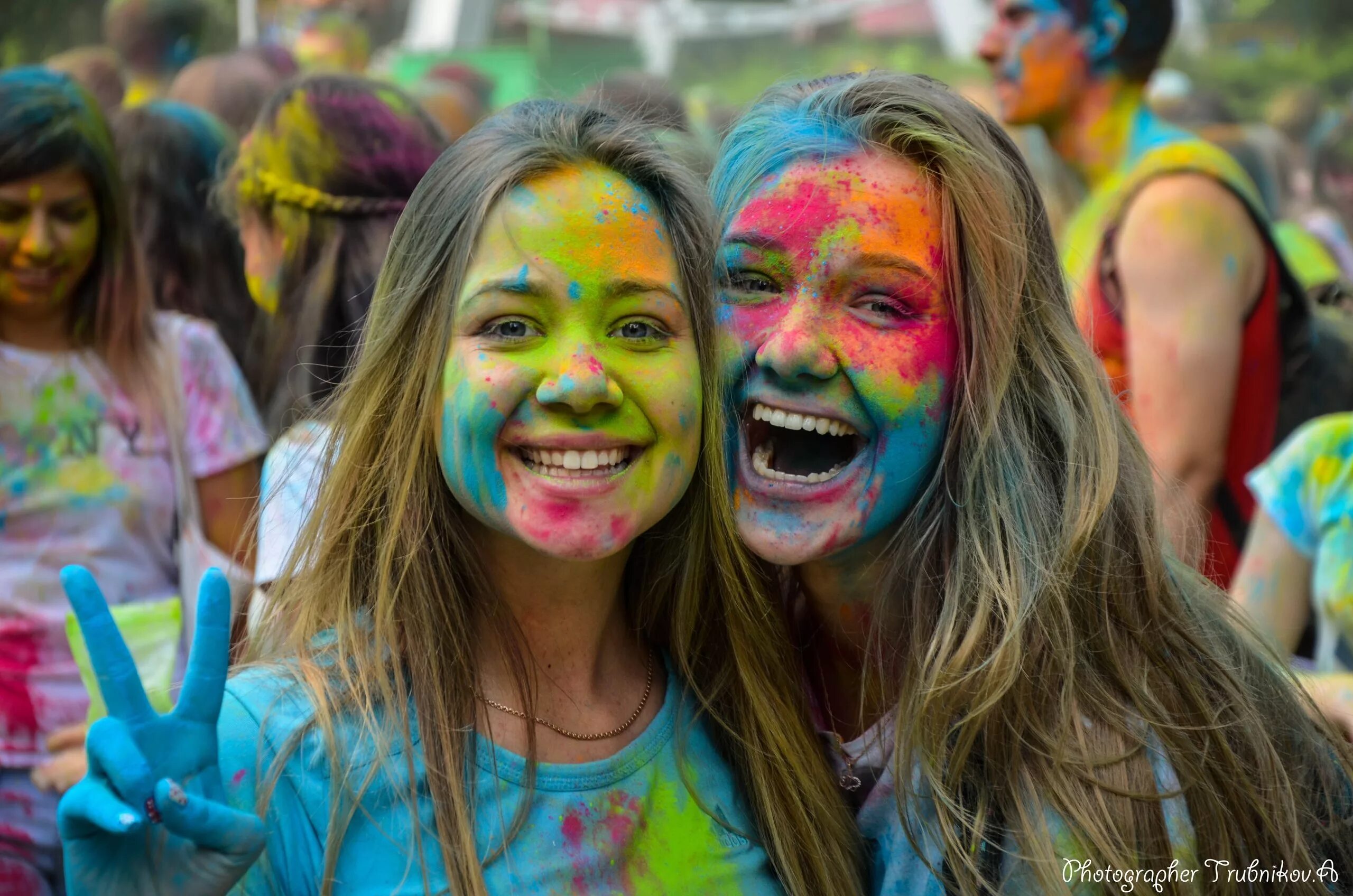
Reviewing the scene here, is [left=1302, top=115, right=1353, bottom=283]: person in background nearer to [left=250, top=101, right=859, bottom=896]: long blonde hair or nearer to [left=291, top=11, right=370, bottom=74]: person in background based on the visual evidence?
[left=250, top=101, right=859, bottom=896]: long blonde hair

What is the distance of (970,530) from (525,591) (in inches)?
27.7

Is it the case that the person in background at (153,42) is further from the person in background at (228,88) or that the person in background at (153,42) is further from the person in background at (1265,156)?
the person in background at (1265,156)

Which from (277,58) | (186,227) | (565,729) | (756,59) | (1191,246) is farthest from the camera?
(756,59)

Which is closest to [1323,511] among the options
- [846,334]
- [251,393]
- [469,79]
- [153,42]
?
[846,334]

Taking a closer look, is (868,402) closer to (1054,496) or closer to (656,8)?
(1054,496)

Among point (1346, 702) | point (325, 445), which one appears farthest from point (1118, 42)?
point (325, 445)

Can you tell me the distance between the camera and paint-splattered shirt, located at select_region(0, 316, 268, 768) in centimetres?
272

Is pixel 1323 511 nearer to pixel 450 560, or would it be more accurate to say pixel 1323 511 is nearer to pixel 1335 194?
pixel 450 560

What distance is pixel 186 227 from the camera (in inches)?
151

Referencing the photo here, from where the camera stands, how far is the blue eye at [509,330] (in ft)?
5.63

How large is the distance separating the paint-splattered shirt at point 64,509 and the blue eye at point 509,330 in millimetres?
1469

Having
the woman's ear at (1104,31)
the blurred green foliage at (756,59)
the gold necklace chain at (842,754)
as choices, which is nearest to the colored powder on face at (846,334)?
the gold necklace chain at (842,754)

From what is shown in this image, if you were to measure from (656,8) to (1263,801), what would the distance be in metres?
6.78

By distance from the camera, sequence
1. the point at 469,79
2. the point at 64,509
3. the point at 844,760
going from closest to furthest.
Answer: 1. the point at 844,760
2. the point at 64,509
3. the point at 469,79
